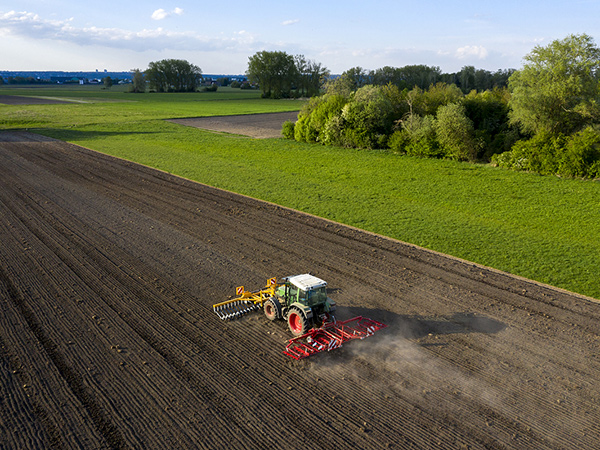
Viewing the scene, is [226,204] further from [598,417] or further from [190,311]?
[598,417]

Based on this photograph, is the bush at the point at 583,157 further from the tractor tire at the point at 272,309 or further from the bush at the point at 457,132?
the tractor tire at the point at 272,309

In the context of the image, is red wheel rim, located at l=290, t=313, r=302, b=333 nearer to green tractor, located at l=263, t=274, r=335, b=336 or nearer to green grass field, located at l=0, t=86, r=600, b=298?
green tractor, located at l=263, t=274, r=335, b=336

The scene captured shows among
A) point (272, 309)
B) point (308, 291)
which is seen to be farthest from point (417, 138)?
point (308, 291)

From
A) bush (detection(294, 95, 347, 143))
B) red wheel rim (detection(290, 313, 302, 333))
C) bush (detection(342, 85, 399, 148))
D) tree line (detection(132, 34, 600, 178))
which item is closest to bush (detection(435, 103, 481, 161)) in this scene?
tree line (detection(132, 34, 600, 178))

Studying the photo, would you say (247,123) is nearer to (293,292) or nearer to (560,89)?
(560,89)

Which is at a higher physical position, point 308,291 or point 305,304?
point 308,291

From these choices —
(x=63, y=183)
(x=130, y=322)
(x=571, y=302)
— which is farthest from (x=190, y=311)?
(x=63, y=183)
